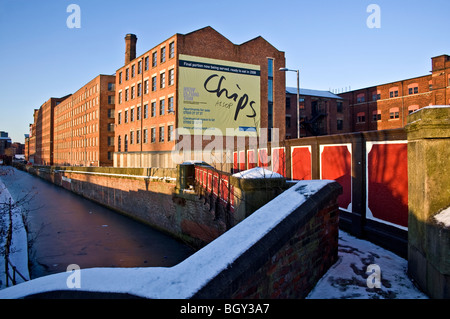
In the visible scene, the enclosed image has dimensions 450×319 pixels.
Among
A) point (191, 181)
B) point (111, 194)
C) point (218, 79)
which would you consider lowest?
point (111, 194)

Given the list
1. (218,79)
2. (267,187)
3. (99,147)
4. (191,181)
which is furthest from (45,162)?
(267,187)

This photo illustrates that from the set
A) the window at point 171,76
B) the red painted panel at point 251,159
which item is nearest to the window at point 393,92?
the window at point 171,76

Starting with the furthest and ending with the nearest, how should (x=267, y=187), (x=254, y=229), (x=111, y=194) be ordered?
(x=111, y=194) < (x=267, y=187) < (x=254, y=229)

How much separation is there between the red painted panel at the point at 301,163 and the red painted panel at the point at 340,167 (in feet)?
2.99

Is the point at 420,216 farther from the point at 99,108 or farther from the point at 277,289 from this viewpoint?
the point at 99,108

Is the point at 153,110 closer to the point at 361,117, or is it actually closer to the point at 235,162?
the point at 235,162

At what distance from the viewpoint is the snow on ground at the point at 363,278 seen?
455 cm

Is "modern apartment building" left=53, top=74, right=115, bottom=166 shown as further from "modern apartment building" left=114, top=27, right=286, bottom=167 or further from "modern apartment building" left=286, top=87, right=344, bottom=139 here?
"modern apartment building" left=286, top=87, right=344, bottom=139

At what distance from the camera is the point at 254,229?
4.62 meters

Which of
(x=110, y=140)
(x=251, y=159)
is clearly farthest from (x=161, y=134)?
(x=110, y=140)

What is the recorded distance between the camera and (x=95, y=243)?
18641mm
